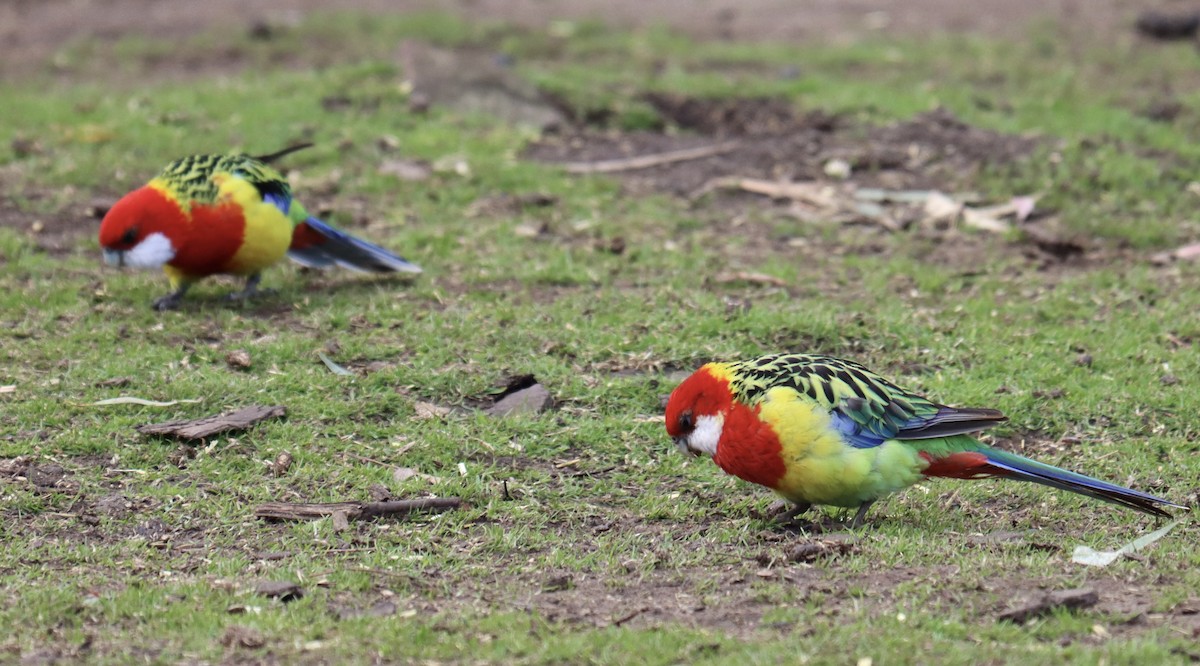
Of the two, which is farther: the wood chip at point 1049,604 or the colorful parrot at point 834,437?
the colorful parrot at point 834,437

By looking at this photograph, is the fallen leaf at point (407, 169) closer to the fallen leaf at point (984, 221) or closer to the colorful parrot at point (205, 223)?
the colorful parrot at point (205, 223)

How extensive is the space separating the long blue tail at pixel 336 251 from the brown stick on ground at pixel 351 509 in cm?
265

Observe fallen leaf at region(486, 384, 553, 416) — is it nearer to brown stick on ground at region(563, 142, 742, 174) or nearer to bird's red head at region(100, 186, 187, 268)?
bird's red head at region(100, 186, 187, 268)

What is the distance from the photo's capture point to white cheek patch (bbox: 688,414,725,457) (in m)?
5.03

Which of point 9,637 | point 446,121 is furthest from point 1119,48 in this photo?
point 9,637

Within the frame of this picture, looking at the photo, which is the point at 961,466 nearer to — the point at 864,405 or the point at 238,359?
the point at 864,405

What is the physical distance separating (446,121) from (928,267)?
13.8 ft

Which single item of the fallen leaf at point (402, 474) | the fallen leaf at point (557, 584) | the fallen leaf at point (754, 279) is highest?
the fallen leaf at point (754, 279)

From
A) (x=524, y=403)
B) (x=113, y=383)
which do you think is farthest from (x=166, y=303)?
(x=524, y=403)

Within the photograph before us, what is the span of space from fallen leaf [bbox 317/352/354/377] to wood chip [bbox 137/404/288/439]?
1.60ft

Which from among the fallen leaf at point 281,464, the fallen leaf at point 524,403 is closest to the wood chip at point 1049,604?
the fallen leaf at point 524,403

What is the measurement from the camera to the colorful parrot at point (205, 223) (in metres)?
6.97

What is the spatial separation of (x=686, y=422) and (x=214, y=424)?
2.19 m

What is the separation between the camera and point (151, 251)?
698 centimetres
